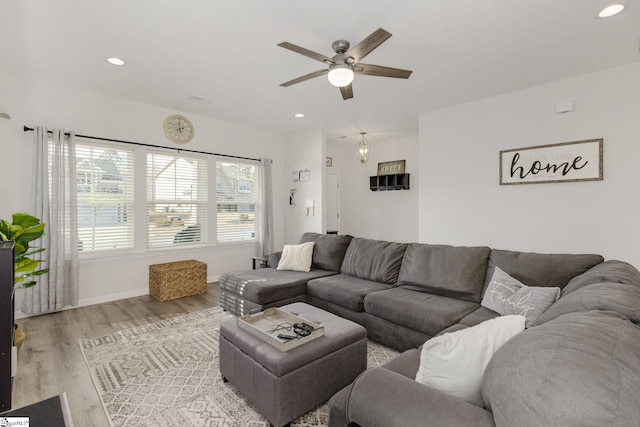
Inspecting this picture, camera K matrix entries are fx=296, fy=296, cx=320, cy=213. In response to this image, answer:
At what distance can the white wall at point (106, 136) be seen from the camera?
11.0ft

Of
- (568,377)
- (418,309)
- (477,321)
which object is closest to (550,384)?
(568,377)

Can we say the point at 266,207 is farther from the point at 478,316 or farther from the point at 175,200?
the point at 478,316

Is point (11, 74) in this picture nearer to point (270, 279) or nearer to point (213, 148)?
point (213, 148)

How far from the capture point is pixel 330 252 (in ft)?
12.7

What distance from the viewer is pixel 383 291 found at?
288cm

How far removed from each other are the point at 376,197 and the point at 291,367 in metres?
5.53

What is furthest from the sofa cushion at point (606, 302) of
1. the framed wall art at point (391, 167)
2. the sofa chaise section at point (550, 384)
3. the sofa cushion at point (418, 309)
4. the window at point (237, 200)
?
the framed wall art at point (391, 167)

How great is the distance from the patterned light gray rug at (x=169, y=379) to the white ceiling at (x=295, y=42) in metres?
2.75

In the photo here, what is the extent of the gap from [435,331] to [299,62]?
9.10ft

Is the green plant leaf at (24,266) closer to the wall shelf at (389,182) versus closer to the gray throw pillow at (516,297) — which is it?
the gray throw pillow at (516,297)

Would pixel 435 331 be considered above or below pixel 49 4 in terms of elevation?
below

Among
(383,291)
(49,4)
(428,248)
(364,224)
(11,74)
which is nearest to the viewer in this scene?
(49,4)

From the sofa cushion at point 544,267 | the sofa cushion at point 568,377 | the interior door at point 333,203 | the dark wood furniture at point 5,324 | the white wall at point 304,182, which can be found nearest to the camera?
the sofa cushion at point 568,377

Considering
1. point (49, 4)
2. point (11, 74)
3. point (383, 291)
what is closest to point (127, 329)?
point (383, 291)
